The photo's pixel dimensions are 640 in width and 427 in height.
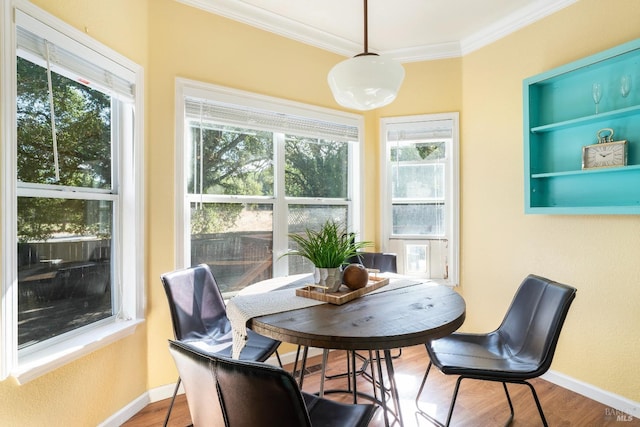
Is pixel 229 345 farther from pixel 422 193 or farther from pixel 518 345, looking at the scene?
pixel 422 193

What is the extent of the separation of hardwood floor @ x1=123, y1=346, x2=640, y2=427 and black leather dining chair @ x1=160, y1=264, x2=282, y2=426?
0.93ft

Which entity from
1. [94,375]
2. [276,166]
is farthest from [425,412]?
[276,166]

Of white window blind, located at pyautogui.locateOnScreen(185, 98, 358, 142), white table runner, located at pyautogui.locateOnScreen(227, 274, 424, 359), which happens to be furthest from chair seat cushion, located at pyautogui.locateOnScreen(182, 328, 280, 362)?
white window blind, located at pyautogui.locateOnScreen(185, 98, 358, 142)

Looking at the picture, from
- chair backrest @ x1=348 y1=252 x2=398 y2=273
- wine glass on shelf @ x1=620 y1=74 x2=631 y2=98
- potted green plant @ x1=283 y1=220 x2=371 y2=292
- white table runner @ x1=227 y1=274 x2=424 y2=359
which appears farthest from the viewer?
chair backrest @ x1=348 y1=252 x2=398 y2=273

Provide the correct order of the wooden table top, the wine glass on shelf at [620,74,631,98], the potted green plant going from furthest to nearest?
the wine glass on shelf at [620,74,631,98] < the potted green plant < the wooden table top

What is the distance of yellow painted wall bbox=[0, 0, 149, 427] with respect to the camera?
4.82 ft

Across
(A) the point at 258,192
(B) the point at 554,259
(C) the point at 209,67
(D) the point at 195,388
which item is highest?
(C) the point at 209,67

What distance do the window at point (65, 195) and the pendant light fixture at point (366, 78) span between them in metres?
1.28

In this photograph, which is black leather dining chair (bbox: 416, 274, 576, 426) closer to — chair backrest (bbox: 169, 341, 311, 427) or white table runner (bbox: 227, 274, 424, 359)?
white table runner (bbox: 227, 274, 424, 359)

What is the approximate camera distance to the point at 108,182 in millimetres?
2039

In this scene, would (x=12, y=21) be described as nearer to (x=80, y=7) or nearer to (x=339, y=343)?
(x=80, y=7)

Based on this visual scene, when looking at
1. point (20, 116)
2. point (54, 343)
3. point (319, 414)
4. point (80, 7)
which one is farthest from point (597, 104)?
point (54, 343)

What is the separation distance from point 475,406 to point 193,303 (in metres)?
1.83

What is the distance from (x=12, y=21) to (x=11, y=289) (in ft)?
3.53
